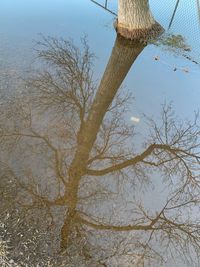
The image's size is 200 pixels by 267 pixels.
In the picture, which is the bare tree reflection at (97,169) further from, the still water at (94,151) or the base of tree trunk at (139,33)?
the base of tree trunk at (139,33)

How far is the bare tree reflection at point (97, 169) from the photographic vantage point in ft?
13.1

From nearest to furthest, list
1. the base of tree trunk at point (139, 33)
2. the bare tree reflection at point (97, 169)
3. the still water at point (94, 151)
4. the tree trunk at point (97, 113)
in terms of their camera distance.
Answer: the still water at point (94, 151) → the bare tree reflection at point (97, 169) → the tree trunk at point (97, 113) → the base of tree trunk at point (139, 33)

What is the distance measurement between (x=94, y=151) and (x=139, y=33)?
3656 millimetres

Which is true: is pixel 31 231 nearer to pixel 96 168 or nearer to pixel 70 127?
pixel 96 168

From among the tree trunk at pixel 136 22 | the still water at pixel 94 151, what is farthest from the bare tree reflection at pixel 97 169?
the tree trunk at pixel 136 22

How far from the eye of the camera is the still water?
3863 millimetres

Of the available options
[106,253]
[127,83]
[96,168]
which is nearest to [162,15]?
[127,83]

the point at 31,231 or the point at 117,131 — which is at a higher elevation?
the point at 117,131

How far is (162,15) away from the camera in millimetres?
8742

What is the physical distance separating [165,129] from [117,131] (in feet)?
2.52

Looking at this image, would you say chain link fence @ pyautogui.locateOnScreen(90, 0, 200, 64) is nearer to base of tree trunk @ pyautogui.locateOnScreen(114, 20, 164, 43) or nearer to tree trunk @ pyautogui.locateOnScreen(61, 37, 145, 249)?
base of tree trunk @ pyautogui.locateOnScreen(114, 20, 164, 43)

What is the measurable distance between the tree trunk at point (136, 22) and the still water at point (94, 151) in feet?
0.78

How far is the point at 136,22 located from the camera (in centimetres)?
739

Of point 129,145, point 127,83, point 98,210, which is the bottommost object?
point 98,210
